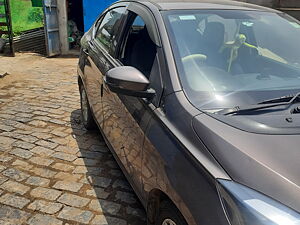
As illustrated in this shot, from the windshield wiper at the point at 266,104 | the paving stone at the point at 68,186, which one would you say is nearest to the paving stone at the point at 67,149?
the paving stone at the point at 68,186

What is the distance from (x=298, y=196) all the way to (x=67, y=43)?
9735 millimetres

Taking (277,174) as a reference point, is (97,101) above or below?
below

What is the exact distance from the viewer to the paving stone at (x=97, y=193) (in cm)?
308

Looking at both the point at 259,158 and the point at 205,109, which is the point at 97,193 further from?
the point at 259,158

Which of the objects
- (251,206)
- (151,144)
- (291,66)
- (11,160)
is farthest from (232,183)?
(11,160)

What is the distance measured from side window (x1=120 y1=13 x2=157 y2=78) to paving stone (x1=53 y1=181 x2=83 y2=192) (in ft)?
4.21

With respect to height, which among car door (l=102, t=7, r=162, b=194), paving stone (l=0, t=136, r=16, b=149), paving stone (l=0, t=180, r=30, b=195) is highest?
car door (l=102, t=7, r=162, b=194)

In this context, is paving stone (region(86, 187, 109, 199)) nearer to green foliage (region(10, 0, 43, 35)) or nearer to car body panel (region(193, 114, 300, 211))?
car body panel (region(193, 114, 300, 211))

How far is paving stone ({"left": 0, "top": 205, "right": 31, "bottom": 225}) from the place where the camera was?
8.87ft

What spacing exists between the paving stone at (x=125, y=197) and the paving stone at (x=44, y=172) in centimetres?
76

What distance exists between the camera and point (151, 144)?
2068 mm

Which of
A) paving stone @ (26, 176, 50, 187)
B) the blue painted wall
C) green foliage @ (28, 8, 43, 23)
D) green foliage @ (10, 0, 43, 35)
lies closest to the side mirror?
paving stone @ (26, 176, 50, 187)

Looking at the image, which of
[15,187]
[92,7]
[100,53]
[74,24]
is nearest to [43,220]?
[15,187]

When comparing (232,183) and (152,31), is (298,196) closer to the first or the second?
(232,183)
